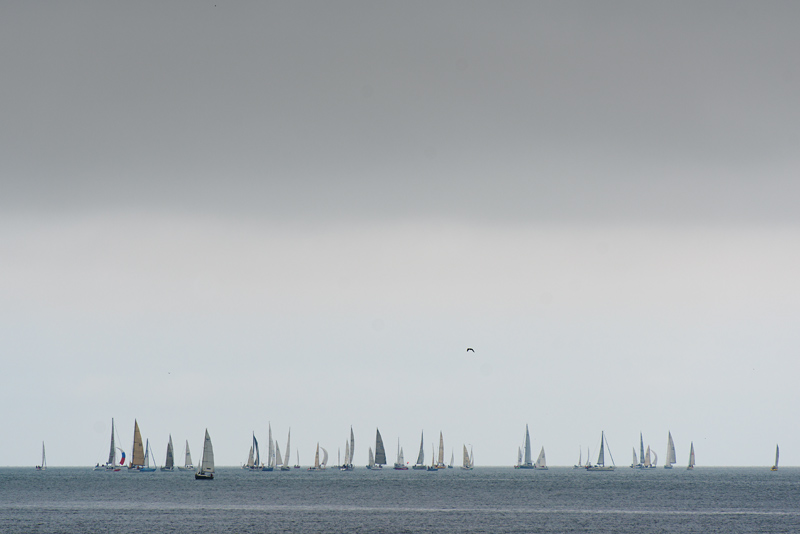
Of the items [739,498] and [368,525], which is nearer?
[368,525]

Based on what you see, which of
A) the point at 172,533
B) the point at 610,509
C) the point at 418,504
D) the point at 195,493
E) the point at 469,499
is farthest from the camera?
the point at 195,493

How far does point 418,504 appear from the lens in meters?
150

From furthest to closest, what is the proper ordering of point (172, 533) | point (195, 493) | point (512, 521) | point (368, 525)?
point (195, 493), point (512, 521), point (368, 525), point (172, 533)

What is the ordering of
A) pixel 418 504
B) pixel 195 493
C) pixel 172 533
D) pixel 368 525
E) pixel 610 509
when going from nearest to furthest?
pixel 172 533
pixel 368 525
pixel 610 509
pixel 418 504
pixel 195 493

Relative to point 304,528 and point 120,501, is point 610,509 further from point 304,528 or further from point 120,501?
point 120,501

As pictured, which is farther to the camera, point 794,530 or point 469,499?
point 469,499

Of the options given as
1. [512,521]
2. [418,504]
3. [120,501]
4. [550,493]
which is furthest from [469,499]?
[120,501]

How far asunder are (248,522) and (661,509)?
65973 millimetres

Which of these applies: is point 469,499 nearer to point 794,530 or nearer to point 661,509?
point 661,509

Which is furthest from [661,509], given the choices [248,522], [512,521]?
[248,522]

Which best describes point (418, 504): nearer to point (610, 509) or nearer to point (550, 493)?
point (610, 509)

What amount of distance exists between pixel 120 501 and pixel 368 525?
2665 inches

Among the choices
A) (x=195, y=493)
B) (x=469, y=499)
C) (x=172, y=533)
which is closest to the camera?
(x=172, y=533)

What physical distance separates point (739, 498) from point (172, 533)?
119 meters
